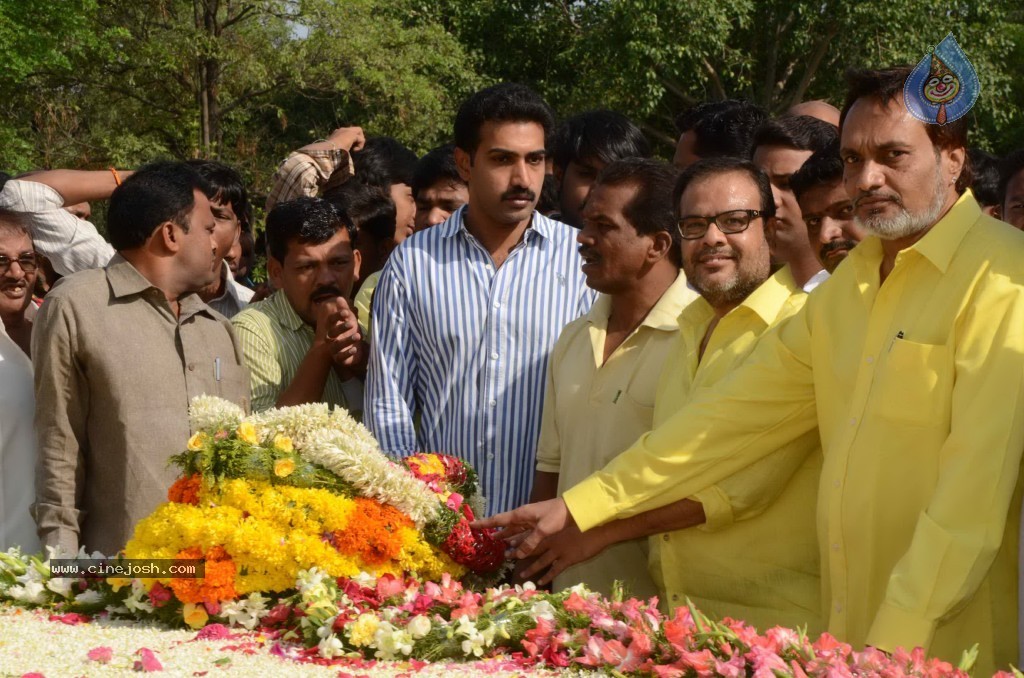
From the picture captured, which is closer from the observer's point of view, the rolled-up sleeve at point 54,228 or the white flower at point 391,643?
the white flower at point 391,643

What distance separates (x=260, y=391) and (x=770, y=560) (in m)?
2.48

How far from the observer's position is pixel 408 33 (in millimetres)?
24234

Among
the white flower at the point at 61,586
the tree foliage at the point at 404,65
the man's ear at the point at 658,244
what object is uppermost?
the tree foliage at the point at 404,65

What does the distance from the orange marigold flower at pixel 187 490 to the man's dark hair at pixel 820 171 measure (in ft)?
7.92

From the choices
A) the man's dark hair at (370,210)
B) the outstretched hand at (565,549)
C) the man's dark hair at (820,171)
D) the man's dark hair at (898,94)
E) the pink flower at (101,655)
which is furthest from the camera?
the man's dark hair at (370,210)

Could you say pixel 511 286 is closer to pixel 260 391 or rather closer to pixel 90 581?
pixel 260 391

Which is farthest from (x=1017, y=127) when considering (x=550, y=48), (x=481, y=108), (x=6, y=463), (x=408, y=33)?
(x=6, y=463)

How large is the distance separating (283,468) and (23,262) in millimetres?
2375

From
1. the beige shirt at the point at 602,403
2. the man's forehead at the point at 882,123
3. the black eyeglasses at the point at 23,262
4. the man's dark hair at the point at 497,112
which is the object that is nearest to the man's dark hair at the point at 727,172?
the beige shirt at the point at 602,403

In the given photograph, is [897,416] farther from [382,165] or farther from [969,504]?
[382,165]

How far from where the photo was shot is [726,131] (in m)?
Answer: 5.75

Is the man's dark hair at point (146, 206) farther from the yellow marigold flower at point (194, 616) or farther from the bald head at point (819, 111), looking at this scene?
the bald head at point (819, 111)

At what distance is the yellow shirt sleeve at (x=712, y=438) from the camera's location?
3607mm

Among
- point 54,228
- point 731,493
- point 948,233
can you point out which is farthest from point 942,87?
point 54,228
